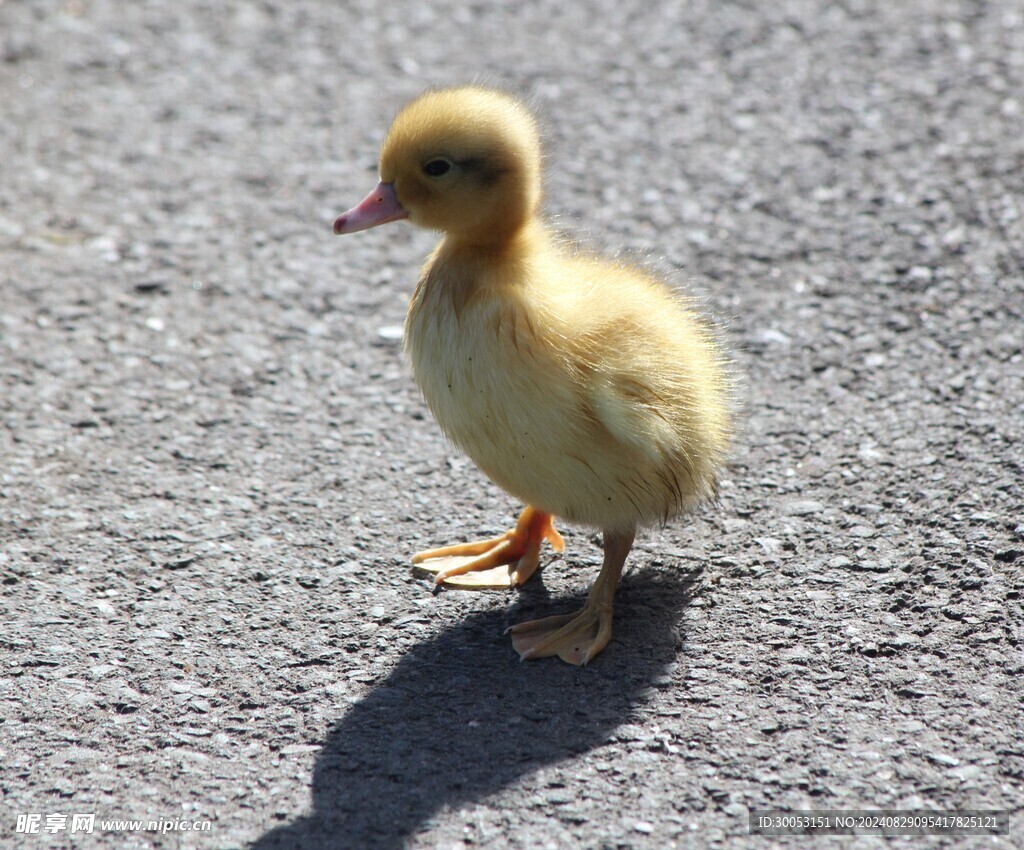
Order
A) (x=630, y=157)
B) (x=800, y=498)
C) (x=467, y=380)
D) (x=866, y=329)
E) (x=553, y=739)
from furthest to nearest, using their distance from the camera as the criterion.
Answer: (x=630, y=157), (x=866, y=329), (x=800, y=498), (x=467, y=380), (x=553, y=739)

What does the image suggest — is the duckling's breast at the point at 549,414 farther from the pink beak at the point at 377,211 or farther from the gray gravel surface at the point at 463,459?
the gray gravel surface at the point at 463,459

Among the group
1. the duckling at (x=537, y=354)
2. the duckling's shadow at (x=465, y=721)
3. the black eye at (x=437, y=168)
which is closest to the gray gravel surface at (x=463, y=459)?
the duckling's shadow at (x=465, y=721)

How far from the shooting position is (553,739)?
9.19 ft

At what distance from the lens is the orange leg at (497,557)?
11.2 feet

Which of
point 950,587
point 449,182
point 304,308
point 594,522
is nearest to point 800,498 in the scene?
point 950,587

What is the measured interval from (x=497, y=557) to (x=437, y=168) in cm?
112

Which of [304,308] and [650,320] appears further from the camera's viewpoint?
[304,308]

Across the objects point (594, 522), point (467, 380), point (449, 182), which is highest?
point (449, 182)

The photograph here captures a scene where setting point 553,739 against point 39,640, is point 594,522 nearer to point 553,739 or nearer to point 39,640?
point 553,739

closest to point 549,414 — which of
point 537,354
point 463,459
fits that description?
point 537,354

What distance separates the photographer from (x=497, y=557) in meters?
3.46

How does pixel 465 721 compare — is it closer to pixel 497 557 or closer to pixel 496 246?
pixel 497 557

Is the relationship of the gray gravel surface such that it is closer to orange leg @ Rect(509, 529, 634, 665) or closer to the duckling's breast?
orange leg @ Rect(509, 529, 634, 665)

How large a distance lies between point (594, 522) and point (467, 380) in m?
0.50
